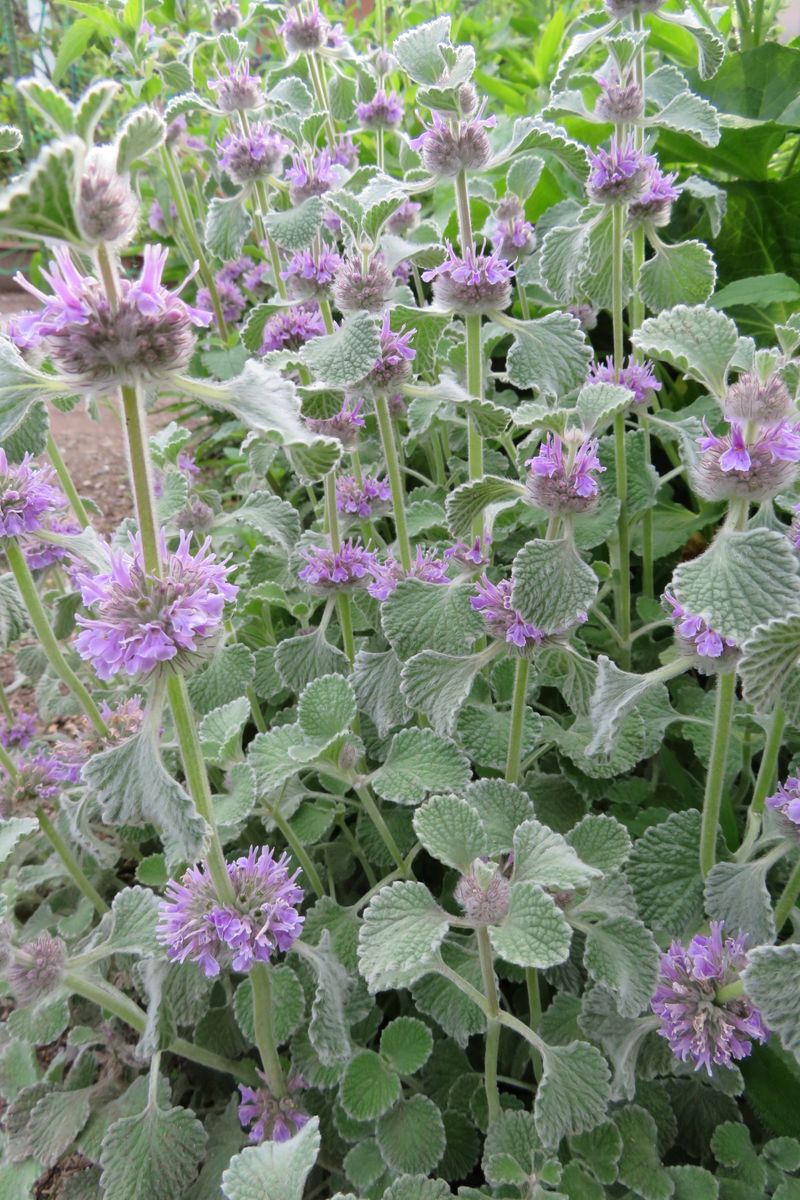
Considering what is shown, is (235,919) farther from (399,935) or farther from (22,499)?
(22,499)

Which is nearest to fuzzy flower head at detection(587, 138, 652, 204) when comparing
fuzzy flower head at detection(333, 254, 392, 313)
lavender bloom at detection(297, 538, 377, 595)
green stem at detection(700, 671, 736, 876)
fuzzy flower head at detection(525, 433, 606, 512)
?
fuzzy flower head at detection(333, 254, 392, 313)

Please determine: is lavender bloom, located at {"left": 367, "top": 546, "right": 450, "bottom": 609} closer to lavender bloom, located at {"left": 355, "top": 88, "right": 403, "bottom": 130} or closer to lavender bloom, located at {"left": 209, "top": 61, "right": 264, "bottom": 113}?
lavender bloom, located at {"left": 209, "top": 61, "right": 264, "bottom": 113}

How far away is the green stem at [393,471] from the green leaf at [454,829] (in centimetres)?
46

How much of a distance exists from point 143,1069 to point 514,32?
414 centimetres

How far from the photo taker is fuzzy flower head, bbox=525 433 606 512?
976 millimetres

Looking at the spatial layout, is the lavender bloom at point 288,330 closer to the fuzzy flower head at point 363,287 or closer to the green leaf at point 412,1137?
the fuzzy flower head at point 363,287

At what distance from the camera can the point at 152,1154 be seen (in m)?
1.12

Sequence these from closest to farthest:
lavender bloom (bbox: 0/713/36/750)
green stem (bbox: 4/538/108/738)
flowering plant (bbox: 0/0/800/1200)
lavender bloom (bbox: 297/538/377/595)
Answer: flowering plant (bbox: 0/0/800/1200), green stem (bbox: 4/538/108/738), lavender bloom (bbox: 297/538/377/595), lavender bloom (bbox: 0/713/36/750)

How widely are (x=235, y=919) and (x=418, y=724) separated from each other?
564 mm

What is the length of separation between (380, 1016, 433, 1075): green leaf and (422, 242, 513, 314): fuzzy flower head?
2.98ft

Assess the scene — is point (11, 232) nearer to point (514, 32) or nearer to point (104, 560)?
point (104, 560)

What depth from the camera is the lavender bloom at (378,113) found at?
2053 mm

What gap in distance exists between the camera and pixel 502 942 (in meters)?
0.81

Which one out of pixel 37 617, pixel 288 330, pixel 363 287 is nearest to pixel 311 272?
pixel 288 330
